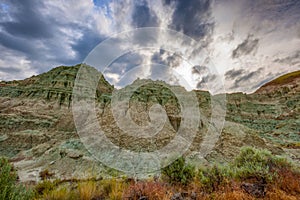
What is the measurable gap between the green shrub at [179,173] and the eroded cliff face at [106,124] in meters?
3.26

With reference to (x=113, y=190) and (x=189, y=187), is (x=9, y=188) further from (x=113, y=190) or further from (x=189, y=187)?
(x=189, y=187)

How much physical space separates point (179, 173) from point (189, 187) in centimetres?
68

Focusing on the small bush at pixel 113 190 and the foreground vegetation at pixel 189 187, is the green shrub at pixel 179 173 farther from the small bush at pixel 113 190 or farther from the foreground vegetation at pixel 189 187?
the small bush at pixel 113 190

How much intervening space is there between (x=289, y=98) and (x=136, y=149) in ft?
158

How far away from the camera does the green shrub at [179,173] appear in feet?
15.9

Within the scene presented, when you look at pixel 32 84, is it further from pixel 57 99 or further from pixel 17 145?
pixel 17 145

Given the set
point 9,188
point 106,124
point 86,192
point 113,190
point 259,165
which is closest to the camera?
point 9,188

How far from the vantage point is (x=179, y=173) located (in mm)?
5023

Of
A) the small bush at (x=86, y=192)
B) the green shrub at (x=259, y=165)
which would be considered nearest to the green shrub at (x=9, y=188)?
the small bush at (x=86, y=192)

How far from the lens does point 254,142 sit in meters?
17.0

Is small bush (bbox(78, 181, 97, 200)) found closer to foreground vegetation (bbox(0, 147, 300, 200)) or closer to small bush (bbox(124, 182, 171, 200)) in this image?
foreground vegetation (bbox(0, 147, 300, 200))

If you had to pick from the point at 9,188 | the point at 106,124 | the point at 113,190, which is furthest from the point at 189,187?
the point at 106,124

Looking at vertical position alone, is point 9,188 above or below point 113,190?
above

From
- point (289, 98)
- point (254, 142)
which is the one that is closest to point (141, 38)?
point (254, 142)
